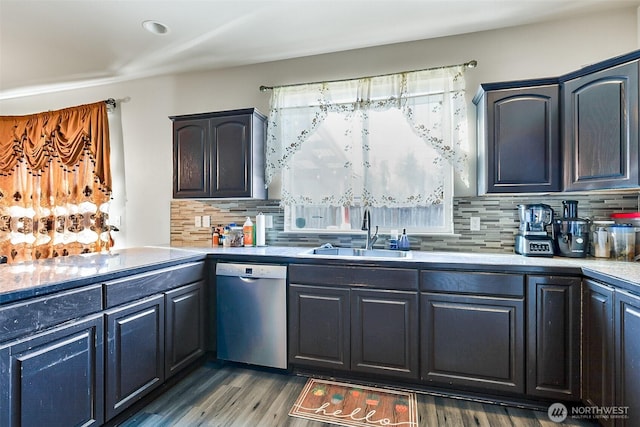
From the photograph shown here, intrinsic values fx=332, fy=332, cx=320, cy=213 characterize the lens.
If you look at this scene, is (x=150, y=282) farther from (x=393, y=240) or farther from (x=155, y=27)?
(x=155, y=27)

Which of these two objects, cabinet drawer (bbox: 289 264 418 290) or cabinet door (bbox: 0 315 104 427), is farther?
cabinet drawer (bbox: 289 264 418 290)

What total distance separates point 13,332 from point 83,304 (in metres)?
0.29

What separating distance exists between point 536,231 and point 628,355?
0.92 m

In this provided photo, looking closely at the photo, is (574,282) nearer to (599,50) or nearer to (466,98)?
(466,98)

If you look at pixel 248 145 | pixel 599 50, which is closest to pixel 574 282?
pixel 599 50

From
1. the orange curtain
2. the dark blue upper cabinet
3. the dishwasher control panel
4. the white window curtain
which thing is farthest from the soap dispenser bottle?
the orange curtain

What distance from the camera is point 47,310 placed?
1.43 metres

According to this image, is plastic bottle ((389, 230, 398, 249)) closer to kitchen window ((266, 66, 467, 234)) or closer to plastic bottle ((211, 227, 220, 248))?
kitchen window ((266, 66, 467, 234))

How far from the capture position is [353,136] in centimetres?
278

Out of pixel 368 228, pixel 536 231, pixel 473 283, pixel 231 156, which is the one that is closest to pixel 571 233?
pixel 536 231

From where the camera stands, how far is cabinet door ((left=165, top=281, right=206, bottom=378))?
2.14m

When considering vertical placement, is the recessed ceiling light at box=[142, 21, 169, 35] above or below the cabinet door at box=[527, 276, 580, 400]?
above

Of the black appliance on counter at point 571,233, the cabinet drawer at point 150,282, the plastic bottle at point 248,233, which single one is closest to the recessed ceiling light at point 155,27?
the plastic bottle at point 248,233

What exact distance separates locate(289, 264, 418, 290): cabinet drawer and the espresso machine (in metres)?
0.84
